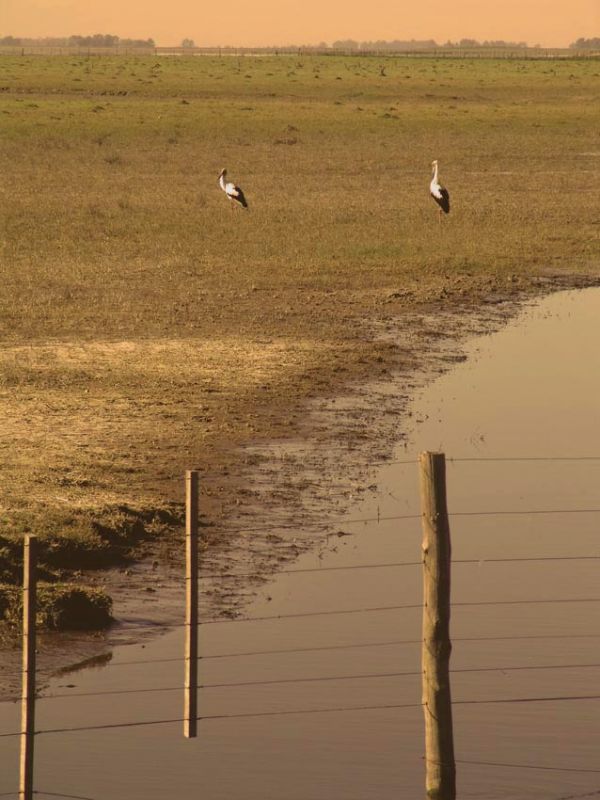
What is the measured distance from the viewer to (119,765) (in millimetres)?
8094

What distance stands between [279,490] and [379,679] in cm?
365

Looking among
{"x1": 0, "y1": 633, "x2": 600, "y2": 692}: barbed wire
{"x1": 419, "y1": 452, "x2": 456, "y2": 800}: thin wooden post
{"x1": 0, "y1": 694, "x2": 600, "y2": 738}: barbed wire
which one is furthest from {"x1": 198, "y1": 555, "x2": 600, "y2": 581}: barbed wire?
{"x1": 419, "y1": 452, "x2": 456, "y2": 800}: thin wooden post

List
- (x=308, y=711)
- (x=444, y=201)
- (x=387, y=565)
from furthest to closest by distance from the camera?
1. (x=444, y=201)
2. (x=387, y=565)
3. (x=308, y=711)

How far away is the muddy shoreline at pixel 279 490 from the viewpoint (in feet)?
32.6

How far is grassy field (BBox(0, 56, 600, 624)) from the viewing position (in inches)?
524

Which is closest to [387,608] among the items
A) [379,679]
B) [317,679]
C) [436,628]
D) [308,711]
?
[379,679]

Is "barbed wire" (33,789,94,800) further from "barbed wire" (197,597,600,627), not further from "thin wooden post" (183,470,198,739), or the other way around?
"barbed wire" (197,597,600,627)

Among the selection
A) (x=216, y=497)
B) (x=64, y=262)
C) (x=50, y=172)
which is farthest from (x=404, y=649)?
(x=50, y=172)

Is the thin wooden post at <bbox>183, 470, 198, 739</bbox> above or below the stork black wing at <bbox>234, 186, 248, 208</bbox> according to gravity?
below

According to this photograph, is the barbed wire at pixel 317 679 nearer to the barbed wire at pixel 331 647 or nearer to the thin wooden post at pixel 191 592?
the barbed wire at pixel 331 647

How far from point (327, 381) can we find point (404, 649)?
7.29 meters

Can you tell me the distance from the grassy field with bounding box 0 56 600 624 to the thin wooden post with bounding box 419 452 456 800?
12.4 ft

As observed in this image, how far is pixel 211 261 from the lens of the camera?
81.1 feet

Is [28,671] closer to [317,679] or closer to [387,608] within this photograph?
[317,679]
